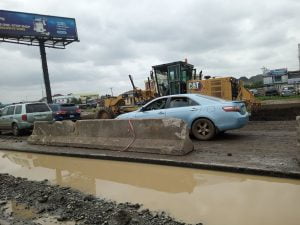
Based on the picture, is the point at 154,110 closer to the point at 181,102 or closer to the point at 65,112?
the point at 181,102

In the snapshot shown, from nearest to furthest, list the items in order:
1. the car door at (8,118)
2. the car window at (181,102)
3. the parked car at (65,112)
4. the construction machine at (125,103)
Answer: the car window at (181,102) < the car door at (8,118) < the construction machine at (125,103) < the parked car at (65,112)

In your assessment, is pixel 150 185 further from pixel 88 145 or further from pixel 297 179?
pixel 88 145

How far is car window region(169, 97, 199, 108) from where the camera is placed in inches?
438

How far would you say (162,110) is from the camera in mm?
11469

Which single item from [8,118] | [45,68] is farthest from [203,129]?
[45,68]

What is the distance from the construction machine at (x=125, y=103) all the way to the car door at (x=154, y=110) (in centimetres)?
705

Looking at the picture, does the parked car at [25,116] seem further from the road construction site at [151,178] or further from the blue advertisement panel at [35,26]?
the blue advertisement panel at [35,26]

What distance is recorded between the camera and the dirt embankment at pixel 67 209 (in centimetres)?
516

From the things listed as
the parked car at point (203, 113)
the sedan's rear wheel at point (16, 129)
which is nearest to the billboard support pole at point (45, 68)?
the sedan's rear wheel at point (16, 129)

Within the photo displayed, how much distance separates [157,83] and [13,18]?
27.7 m

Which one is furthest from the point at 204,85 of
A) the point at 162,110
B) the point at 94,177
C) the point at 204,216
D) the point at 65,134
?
the point at 204,216

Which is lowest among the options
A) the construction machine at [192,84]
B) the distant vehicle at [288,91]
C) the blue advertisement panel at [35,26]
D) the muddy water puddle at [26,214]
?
the muddy water puddle at [26,214]

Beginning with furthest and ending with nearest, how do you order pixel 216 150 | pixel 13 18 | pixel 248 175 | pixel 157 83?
1. pixel 13 18
2. pixel 157 83
3. pixel 216 150
4. pixel 248 175

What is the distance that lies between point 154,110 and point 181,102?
38.6 inches
